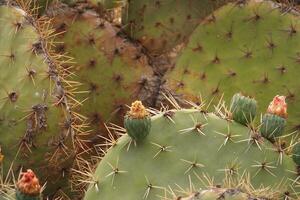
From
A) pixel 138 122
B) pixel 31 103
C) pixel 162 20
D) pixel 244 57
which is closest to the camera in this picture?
pixel 138 122

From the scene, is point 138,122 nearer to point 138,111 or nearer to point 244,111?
point 138,111

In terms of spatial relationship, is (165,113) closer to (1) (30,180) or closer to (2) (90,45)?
(1) (30,180)

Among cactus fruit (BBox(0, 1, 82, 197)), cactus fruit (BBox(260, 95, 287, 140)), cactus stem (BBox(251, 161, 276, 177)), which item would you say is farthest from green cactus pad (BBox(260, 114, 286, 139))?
cactus fruit (BBox(0, 1, 82, 197))

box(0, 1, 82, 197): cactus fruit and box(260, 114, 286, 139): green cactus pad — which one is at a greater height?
box(260, 114, 286, 139): green cactus pad

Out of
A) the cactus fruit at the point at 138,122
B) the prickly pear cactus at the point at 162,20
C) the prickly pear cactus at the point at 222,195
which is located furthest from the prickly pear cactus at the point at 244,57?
the prickly pear cactus at the point at 222,195

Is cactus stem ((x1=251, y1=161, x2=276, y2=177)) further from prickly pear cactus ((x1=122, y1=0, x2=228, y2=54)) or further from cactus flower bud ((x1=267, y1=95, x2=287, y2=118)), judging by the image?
prickly pear cactus ((x1=122, y1=0, x2=228, y2=54))

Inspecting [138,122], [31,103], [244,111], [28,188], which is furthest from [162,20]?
[28,188]

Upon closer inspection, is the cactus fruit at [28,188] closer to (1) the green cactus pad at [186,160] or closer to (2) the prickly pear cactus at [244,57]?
(1) the green cactus pad at [186,160]
